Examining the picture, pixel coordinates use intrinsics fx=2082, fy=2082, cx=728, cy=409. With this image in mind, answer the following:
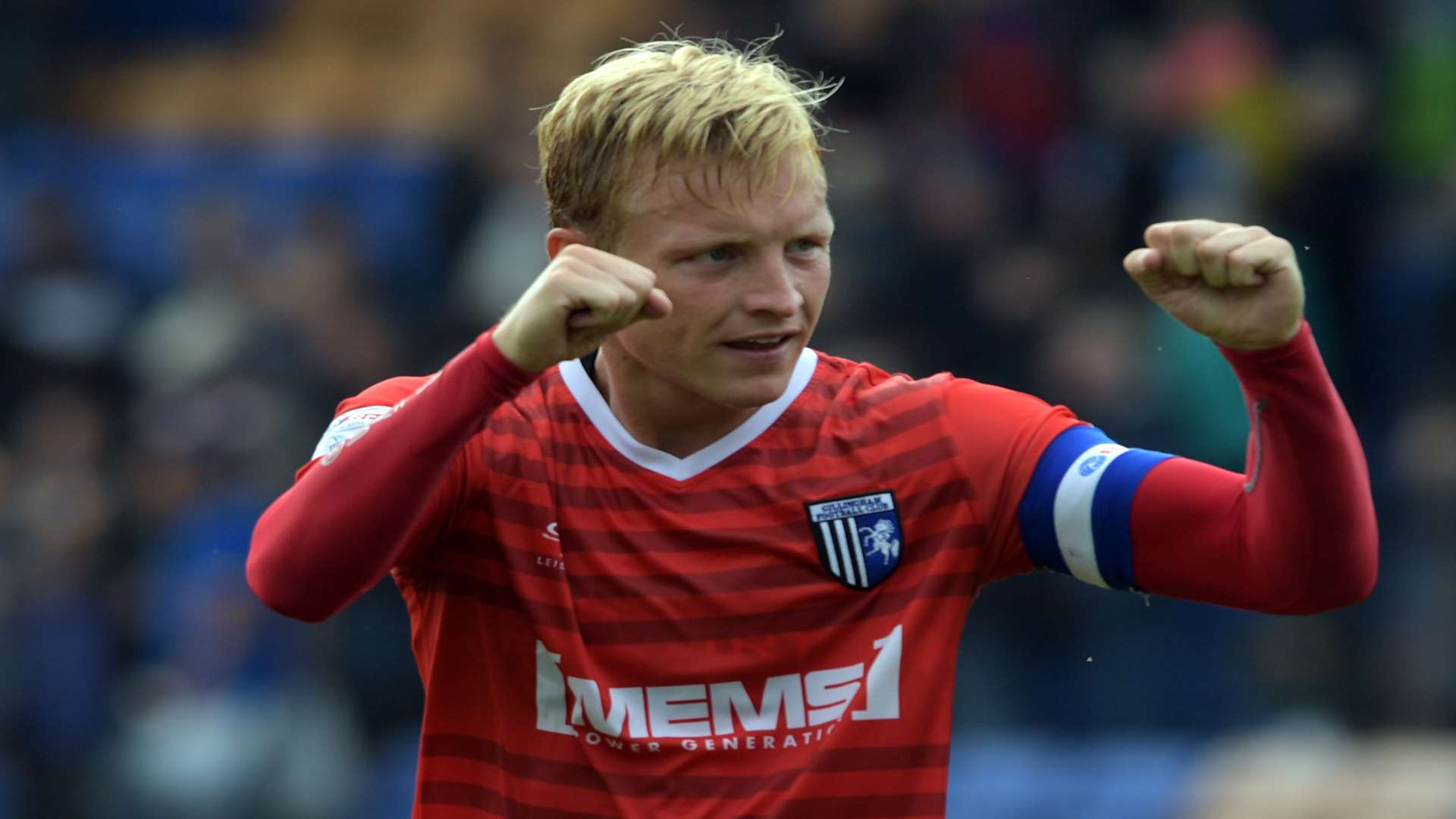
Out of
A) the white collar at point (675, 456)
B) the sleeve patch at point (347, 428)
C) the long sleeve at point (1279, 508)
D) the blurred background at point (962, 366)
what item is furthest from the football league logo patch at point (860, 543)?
the blurred background at point (962, 366)

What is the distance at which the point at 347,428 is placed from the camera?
3.21m

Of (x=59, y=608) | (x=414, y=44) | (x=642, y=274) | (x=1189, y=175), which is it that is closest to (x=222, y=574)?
(x=59, y=608)

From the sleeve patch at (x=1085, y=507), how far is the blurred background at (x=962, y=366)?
4045 millimetres

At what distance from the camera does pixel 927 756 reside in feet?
10.6

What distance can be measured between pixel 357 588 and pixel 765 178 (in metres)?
0.86

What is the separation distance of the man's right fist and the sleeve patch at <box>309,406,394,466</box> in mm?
270

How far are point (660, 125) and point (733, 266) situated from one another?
243 millimetres

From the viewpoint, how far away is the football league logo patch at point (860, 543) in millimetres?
3242

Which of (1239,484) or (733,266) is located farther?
(733,266)

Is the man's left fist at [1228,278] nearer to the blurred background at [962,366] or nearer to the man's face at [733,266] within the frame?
the man's face at [733,266]

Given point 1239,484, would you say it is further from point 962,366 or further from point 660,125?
point 962,366

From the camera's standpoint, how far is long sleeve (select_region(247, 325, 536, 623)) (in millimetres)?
2982

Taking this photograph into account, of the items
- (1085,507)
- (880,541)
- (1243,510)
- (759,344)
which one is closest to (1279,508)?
(1243,510)

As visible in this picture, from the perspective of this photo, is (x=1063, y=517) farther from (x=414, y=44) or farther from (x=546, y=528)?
(x=414, y=44)
